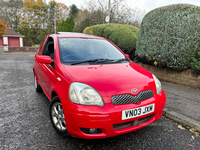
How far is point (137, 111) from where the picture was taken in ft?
6.62

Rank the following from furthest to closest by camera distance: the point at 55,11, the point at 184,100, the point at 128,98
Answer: the point at 55,11, the point at 184,100, the point at 128,98

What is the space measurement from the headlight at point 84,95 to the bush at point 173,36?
4241 millimetres

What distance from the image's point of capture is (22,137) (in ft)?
7.80

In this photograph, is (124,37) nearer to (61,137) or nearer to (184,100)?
(184,100)

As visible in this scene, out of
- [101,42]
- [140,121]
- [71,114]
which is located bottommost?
[140,121]

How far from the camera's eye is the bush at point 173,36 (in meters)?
4.91

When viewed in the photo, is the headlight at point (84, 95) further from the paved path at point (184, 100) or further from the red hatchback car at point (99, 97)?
the paved path at point (184, 100)

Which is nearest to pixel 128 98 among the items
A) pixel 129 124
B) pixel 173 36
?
pixel 129 124

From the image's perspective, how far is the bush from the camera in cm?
491

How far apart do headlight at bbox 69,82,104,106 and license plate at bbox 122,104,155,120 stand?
13.0 inches

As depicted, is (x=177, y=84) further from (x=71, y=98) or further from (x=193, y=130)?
(x=71, y=98)

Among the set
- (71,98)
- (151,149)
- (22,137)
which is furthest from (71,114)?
(151,149)

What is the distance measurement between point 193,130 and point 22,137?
9.68 feet

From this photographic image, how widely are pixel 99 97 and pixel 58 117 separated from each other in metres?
0.87
